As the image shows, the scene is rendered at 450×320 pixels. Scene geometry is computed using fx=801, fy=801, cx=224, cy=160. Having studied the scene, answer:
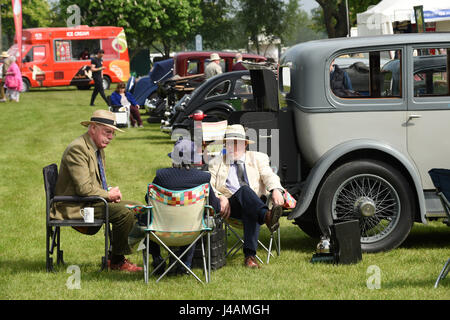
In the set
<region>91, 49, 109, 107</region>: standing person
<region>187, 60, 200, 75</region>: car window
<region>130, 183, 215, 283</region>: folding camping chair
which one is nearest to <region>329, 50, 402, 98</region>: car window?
<region>130, 183, 215, 283</region>: folding camping chair

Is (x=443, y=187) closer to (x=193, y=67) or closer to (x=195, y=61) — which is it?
(x=193, y=67)

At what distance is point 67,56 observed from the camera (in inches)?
1563

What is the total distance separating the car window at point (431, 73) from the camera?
8.10 meters

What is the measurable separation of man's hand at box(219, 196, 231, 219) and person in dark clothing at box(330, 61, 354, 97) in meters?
1.65

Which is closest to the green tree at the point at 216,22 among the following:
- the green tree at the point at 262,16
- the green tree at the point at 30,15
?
the green tree at the point at 262,16

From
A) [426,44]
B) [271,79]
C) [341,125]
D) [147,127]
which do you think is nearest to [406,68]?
[426,44]

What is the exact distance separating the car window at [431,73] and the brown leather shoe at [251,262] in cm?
235

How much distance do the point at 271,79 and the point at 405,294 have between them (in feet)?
11.4

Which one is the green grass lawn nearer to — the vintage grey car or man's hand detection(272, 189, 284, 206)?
the vintage grey car

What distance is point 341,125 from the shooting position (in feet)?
26.6

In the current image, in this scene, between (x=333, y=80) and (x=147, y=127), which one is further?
(x=147, y=127)

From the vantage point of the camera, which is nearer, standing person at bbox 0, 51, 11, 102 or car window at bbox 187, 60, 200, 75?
car window at bbox 187, 60, 200, 75

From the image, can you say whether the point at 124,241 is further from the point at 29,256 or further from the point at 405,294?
the point at 405,294

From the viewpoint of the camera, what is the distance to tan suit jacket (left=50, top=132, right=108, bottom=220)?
738cm
